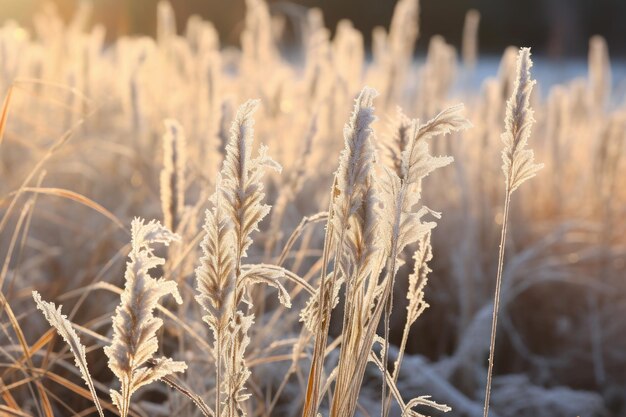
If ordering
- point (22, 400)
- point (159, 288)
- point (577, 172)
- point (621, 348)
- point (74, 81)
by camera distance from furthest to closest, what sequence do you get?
point (577, 172) → point (621, 348) → point (74, 81) → point (22, 400) → point (159, 288)

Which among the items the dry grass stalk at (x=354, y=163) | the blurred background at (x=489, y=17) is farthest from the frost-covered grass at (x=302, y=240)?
the blurred background at (x=489, y=17)

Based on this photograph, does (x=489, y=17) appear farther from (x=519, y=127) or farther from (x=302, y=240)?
(x=519, y=127)

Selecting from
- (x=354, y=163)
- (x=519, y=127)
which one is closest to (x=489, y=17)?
(x=519, y=127)

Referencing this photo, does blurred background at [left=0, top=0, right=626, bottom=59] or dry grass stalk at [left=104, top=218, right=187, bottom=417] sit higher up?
blurred background at [left=0, top=0, right=626, bottom=59]

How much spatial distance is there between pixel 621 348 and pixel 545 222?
26.0 inches

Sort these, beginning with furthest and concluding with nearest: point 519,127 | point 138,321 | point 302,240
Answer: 1. point 302,240
2. point 519,127
3. point 138,321

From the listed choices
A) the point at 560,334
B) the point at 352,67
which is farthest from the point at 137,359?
the point at 352,67

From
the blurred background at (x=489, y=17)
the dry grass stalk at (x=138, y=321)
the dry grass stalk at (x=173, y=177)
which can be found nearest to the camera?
the dry grass stalk at (x=138, y=321)

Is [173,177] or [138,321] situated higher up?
[173,177]

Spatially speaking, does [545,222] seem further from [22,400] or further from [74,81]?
[22,400]

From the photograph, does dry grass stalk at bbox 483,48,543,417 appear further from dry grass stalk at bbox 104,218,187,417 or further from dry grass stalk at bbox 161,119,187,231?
dry grass stalk at bbox 161,119,187,231

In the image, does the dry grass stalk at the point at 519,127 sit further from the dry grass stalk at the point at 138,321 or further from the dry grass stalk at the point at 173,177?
the dry grass stalk at the point at 173,177

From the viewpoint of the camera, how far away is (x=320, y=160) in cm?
296

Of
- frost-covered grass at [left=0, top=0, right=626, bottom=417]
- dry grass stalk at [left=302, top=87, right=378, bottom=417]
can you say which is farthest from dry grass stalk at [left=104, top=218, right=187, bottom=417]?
dry grass stalk at [left=302, top=87, right=378, bottom=417]
